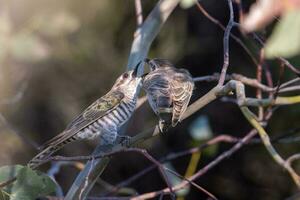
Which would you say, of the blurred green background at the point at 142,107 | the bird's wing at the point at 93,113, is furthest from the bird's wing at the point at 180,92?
the blurred green background at the point at 142,107

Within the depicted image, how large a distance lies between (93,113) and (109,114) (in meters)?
0.11

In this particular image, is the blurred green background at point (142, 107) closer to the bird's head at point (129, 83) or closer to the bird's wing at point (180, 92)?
the bird's head at point (129, 83)

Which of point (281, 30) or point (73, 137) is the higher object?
point (281, 30)

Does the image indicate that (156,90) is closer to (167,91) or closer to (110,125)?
(167,91)

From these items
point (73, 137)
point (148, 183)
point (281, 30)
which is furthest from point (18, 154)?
point (281, 30)

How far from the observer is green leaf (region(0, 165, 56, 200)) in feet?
8.43

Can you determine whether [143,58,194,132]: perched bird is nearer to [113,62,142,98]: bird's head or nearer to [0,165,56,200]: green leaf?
[113,62,142,98]: bird's head

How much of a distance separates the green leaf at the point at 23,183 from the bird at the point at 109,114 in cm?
85

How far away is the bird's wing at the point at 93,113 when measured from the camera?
3.47 m

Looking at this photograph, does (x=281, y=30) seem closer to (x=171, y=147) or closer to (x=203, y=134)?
(x=203, y=134)

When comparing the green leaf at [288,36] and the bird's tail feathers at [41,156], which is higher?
the green leaf at [288,36]

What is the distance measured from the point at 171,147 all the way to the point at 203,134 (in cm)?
201

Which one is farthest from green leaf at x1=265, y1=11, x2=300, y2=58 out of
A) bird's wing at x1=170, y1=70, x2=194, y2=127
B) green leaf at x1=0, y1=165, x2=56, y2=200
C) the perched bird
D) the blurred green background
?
the blurred green background

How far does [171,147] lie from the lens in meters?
7.02
